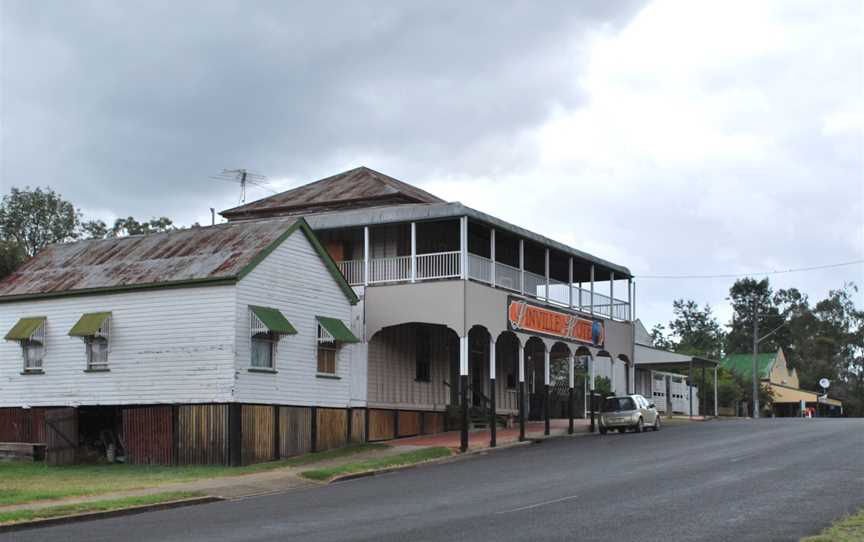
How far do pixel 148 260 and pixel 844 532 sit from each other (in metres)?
21.6

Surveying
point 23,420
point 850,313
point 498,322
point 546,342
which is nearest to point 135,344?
point 23,420

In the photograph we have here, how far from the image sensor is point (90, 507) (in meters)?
18.2

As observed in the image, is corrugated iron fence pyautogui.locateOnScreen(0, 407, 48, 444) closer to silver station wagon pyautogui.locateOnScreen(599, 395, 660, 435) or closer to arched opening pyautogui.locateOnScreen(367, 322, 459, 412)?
arched opening pyautogui.locateOnScreen(367, 322, 459, 412)

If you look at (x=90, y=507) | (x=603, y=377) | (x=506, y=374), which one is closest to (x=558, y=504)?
(x=90, y=507)

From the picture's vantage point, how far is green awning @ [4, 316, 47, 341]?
30875 mm

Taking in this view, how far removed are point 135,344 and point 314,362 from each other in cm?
490

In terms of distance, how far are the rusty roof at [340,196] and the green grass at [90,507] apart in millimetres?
19598

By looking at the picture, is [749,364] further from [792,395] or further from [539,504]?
[539,504]

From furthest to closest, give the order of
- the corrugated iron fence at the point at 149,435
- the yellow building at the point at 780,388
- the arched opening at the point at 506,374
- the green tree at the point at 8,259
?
1. the yellow building at the point at 780,388
2. the green tree at the point at 8,259
3. the arched opening at the point at 506,374
4. the corrugated iron fence at the point at 149,435

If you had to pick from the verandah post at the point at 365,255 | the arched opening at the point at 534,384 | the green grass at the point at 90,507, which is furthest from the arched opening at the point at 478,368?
the green grass at the point at 90,507

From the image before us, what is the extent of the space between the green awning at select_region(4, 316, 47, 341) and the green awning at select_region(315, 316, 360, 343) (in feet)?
26.0

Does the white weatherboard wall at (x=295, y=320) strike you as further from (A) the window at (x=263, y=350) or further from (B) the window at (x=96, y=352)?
(B) the window at (x=96, y=352)

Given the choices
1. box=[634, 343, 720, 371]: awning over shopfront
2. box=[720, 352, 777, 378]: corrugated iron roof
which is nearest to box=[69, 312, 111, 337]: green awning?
box=[634, 343, 720, 371]: awning over shopfront

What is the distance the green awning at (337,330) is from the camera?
101 ft
